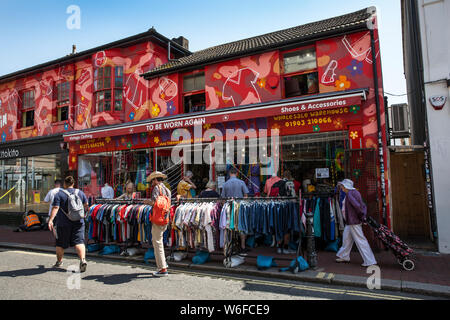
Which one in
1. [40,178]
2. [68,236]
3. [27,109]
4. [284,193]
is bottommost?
[68,236]

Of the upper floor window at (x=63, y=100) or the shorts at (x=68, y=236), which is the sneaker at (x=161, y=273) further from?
the upper floor window at (x=63, y=100)

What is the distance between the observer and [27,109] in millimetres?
15234

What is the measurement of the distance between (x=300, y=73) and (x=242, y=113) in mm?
2406

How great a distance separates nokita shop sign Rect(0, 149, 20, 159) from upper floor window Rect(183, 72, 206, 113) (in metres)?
9.73

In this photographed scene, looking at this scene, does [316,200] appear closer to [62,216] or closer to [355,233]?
[355,233]

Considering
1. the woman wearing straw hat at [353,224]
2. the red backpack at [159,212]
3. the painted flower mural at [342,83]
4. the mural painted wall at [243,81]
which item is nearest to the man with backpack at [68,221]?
the red backpack at [159,212]

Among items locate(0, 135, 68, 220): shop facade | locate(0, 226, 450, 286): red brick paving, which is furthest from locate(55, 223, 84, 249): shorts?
locate(0, 135, 68, 220): shop facade

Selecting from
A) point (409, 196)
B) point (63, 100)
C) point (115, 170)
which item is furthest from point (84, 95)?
point (409, 196)

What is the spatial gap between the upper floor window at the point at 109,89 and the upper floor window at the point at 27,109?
495cm

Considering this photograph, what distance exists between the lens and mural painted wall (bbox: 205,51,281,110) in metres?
9.63

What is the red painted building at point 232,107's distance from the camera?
26.2 feet

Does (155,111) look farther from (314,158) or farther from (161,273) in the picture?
(161,273)
